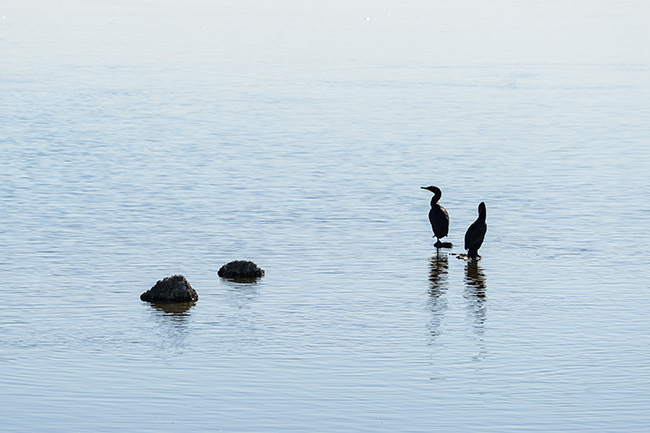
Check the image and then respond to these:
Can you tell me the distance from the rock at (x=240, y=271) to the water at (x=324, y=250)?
14.7 inches

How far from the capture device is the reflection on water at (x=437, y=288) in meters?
18.3

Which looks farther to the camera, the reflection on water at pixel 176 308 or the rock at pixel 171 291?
the rock at pixel 171 291

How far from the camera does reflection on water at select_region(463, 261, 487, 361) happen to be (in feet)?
57.6

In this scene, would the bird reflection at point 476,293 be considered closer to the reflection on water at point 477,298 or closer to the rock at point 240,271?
the reflection on water at point 477,298

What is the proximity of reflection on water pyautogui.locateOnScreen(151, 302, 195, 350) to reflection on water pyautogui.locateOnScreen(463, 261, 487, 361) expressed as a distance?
155 inches

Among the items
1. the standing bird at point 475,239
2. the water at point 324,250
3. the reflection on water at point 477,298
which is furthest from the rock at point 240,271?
the standing bird at point 475,239

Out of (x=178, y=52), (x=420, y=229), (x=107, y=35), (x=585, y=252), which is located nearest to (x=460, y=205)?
(x=420, y=229)

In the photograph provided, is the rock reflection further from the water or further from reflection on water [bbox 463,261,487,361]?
reflection on water [bbox 463,261,487,361]

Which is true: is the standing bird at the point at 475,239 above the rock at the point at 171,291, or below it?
above

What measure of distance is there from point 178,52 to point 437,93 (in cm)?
2566

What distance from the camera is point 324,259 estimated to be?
917 inches

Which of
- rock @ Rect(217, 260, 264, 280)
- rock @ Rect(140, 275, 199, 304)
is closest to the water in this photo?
rock @ Rect(140, 275, 199, 304)

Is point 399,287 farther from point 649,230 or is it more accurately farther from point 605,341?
point 649,230

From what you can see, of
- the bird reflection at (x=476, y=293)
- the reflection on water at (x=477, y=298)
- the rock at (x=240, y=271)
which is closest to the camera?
the reflection on water at (x=477, y=298)
